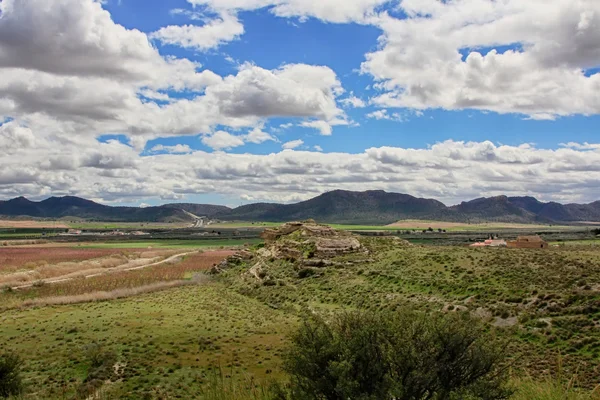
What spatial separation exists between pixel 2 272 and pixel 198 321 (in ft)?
184

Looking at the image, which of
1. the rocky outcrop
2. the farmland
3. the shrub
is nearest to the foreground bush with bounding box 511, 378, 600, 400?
the farmland

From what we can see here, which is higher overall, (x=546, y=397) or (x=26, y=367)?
(x=546, y=397)

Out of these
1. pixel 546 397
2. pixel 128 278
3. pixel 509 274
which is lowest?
pixel 128 278

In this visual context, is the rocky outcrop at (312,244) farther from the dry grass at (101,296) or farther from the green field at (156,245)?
the green field at (156,245)

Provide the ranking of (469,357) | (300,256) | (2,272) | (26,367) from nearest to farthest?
(469,357) → (26,367) → (300,256) → (2,272)

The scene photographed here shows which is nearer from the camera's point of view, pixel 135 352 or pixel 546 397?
pixel 546 397

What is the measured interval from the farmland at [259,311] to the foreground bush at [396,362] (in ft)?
4.55

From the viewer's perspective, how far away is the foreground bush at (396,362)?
11469 millimetres

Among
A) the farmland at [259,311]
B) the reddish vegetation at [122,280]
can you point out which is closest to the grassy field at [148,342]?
the farmland at [259,311]

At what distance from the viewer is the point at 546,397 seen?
744 cm

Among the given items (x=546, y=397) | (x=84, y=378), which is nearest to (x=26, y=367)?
(x=84, y=378)

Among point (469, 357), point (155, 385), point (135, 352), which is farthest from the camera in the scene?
point (135, 352)

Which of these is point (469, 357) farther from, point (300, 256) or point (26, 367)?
point (300, 256)

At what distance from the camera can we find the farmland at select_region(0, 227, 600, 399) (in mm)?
24219
